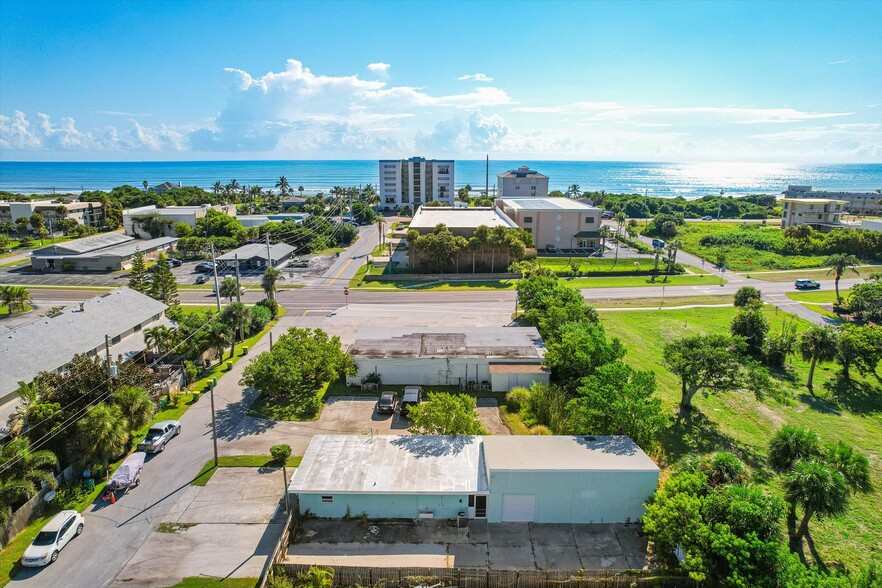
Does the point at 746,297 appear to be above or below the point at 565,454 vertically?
above

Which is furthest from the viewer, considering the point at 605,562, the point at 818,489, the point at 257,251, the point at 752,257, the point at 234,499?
the point at 752,257

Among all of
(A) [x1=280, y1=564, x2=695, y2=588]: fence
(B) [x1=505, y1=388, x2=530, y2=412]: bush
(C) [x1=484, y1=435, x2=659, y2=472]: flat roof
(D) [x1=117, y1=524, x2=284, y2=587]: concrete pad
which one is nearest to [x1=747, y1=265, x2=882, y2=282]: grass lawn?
(B) [x1=505, y1=388, x2=530, y2=412]: bush

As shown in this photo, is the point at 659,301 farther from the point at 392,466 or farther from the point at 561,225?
the point at 392,466

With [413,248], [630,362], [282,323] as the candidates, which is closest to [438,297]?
[413,248]

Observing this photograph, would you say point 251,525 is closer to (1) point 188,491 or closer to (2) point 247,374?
(1) point 188,491

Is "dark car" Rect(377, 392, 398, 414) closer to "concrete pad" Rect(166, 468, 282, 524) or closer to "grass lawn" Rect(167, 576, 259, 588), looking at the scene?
"concrete pad" Rect(166, 468, 282, 524)

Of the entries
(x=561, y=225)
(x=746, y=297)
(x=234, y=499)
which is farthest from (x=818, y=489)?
(x=561, y=225)

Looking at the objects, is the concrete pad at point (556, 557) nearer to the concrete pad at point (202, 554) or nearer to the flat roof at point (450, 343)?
the concrete pad at point (202, 554)
